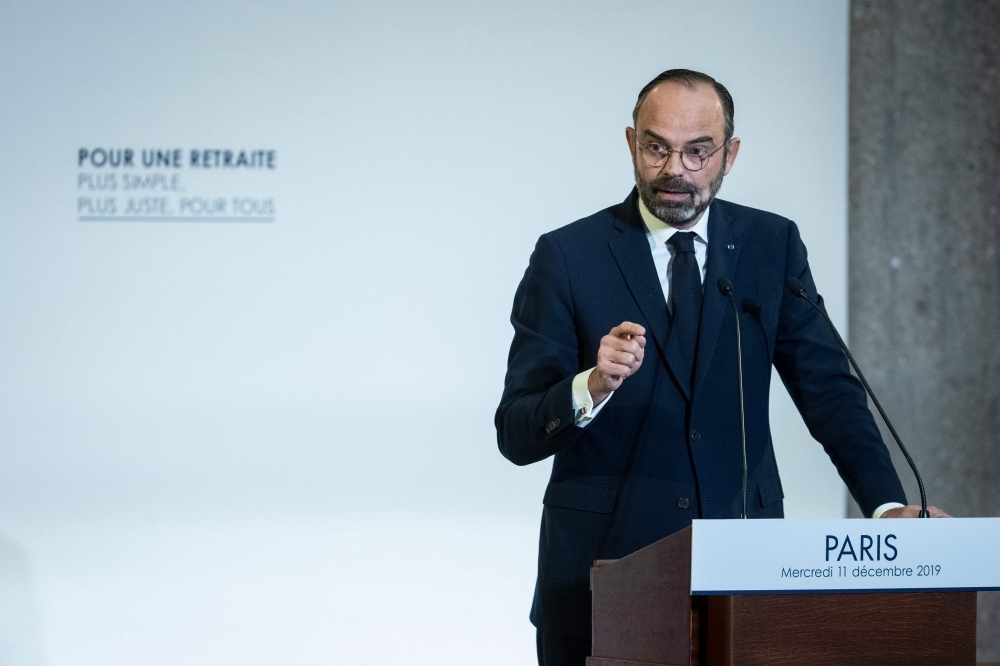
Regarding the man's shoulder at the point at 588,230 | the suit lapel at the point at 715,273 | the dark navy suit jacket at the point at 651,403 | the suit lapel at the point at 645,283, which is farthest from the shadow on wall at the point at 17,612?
the suit lapel at the point at 715,273

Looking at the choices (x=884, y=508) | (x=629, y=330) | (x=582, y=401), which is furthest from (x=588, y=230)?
(x=884, y=508)

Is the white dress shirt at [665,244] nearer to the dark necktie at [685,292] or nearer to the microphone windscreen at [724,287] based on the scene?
the dark necktie at [685,292]

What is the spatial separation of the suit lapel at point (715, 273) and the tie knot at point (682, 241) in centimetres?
4

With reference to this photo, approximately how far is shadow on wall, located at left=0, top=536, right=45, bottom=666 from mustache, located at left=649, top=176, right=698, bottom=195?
254 centimetres

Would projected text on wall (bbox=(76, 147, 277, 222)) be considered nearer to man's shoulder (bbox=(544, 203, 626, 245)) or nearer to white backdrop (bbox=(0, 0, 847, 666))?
white backdrop (bbox=(0, 0, 847, 666))

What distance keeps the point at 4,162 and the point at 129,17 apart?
63 centimetres

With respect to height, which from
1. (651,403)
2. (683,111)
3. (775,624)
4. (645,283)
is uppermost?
(683,111)

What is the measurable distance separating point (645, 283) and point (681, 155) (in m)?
0.26

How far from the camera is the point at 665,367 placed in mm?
1973

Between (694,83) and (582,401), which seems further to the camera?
(694,83)

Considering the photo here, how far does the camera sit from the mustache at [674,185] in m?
2.00

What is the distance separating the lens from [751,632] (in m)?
1.26

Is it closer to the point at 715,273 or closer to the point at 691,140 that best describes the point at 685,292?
the point at 715,273

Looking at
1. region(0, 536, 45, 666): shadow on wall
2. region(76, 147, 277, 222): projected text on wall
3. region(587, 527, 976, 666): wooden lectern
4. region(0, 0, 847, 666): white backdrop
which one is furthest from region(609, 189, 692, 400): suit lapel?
region(0, 536, 45, 666): shadow on wall
